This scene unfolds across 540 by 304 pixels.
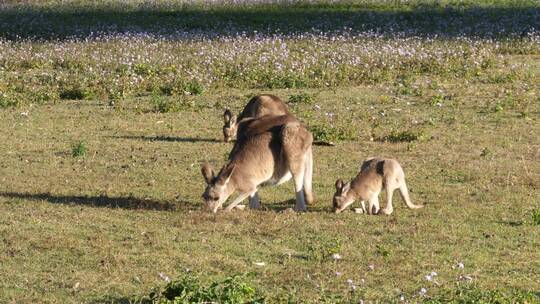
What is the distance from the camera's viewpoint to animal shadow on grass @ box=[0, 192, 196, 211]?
1277 cm

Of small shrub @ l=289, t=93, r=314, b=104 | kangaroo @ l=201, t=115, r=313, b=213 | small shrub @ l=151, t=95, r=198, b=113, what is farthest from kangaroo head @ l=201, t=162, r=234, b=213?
small shrub @ l=289, t=93, r=314, b=104

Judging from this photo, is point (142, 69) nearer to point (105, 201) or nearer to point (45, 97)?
point (45, 97)

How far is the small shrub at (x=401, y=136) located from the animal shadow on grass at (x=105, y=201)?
4.80 m

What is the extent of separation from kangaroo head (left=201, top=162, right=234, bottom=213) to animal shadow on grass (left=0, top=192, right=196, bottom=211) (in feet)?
1.97

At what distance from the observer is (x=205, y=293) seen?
8.59m

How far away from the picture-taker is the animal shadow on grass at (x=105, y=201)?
12.8m

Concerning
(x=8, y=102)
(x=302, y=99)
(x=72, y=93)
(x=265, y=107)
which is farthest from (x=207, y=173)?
(x=72, y=93)

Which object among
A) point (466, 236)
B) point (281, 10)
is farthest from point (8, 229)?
point (281, 10)

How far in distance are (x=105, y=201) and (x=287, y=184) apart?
2.55 m

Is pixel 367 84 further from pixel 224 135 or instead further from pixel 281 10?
pixel 281 10

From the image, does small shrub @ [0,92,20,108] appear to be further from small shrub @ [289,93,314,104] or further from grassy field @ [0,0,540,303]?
small shrub @ [289,93,314,104]

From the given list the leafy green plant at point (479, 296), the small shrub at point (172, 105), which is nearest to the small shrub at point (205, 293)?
the leafy green plant at point (479, 296)

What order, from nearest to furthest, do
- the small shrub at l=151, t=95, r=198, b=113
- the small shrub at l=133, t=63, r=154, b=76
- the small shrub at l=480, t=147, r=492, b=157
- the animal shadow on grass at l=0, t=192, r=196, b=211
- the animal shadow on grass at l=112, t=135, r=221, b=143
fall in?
1. the animal shadow on grass at l=0, t=192, r=196, b=211
2. the small shrub at l=480, t=147, r=492, b=157
3. the animal shadow on grass at l=112, t=135, r=221, b=143
4. the small shrub at l=151, t=95, r=198, b=113
5. the small shrub at l=133, t=63, r=154, b=76

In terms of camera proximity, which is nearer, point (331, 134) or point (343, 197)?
point (343, 197)
